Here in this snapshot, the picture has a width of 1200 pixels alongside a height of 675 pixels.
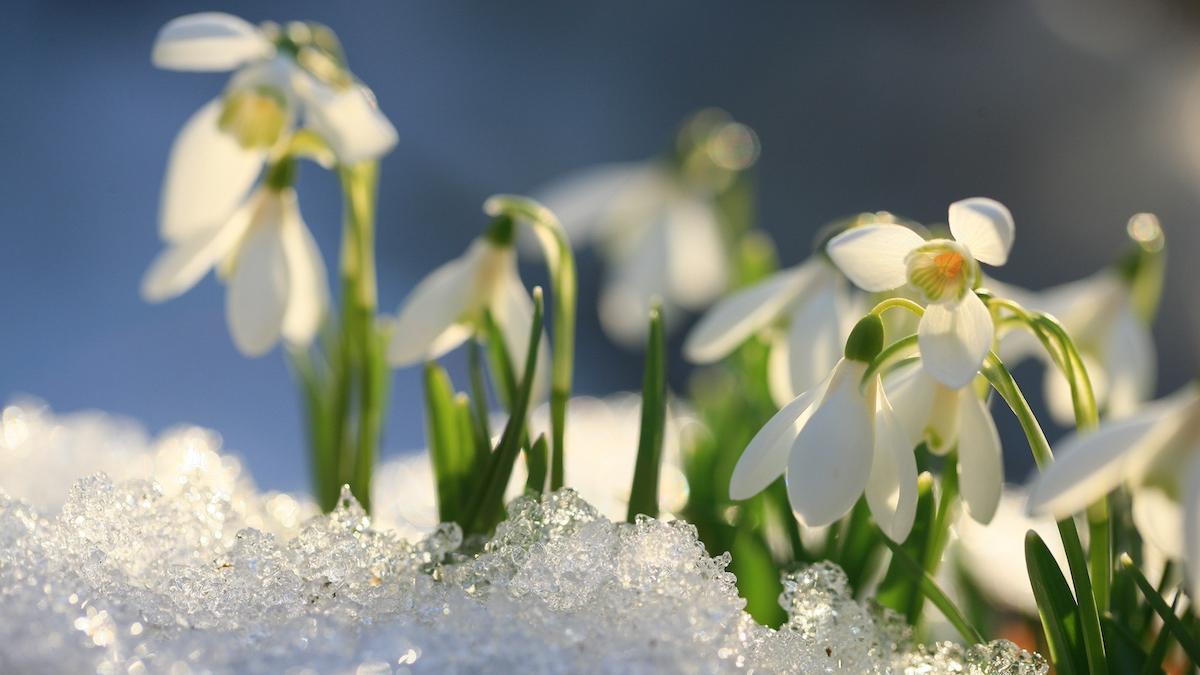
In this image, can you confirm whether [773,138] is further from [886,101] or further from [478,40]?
[478,40]

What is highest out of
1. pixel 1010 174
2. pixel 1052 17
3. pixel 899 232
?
pixel 1052 17

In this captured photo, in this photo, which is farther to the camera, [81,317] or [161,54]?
[81,317]

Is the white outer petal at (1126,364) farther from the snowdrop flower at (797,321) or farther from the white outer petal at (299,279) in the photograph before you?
the white outer petal at (299,279)

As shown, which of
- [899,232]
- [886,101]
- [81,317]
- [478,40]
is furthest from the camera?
[478,40]

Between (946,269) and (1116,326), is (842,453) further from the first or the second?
(1116,326)

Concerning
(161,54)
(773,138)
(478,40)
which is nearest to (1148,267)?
(161,54)

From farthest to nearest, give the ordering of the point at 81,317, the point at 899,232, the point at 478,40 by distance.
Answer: the point at 478,40, the point at 81,317, the point at 899,232

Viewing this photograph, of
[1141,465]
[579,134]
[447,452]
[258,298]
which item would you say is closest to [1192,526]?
[1141,465]

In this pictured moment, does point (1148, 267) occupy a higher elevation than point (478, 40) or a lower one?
lower
